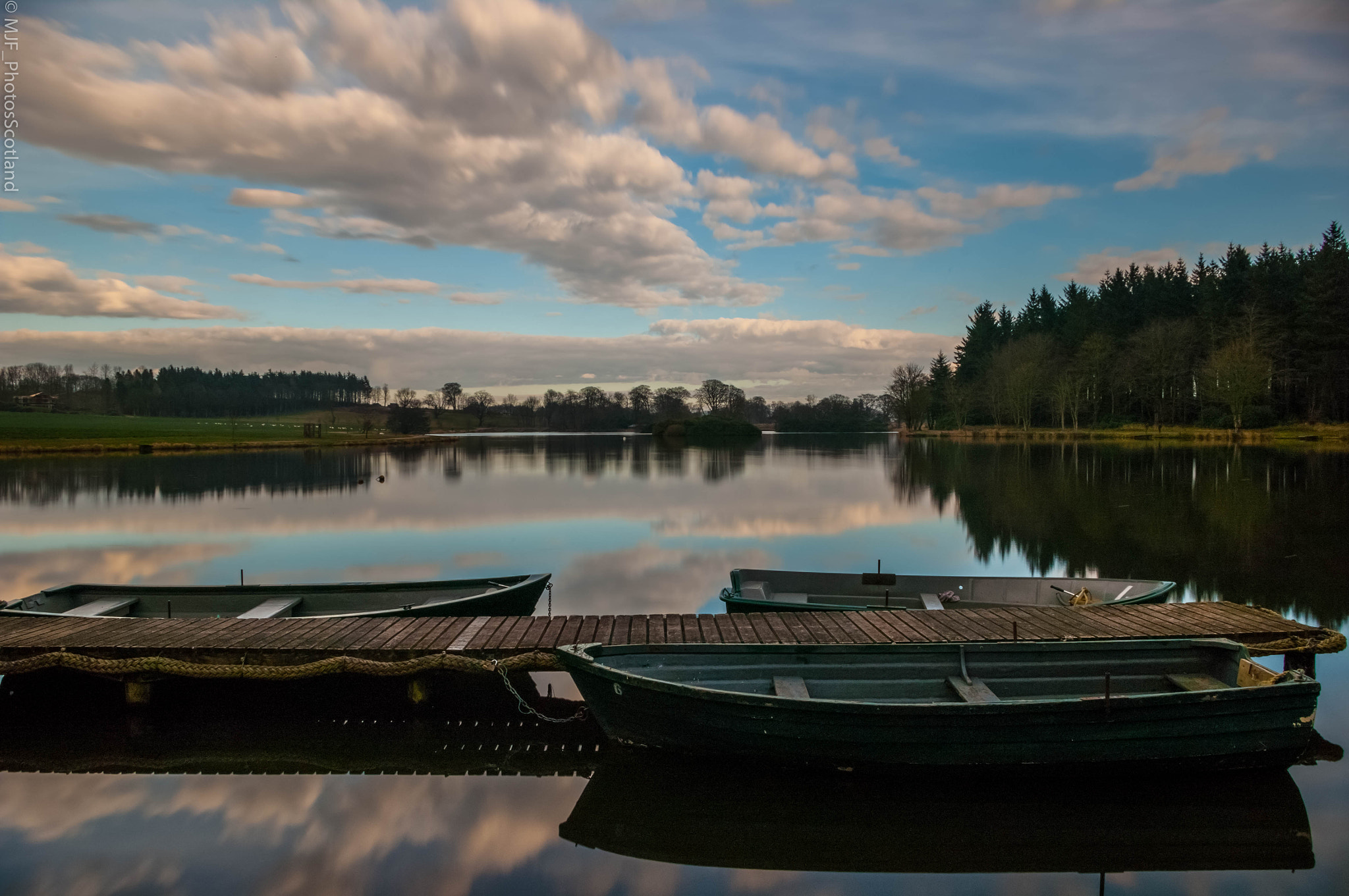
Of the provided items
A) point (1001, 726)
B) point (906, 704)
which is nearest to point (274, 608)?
point (906, 704)

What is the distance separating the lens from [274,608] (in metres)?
11.4

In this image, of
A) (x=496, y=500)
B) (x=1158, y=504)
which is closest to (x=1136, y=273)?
(x=1158, y=504)

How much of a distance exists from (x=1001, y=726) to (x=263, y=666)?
8.43 metres

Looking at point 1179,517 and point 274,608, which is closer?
point 274,608

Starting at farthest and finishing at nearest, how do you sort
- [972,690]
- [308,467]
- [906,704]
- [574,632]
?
[308,467] → [574,632] → [972,690] → [906,704]

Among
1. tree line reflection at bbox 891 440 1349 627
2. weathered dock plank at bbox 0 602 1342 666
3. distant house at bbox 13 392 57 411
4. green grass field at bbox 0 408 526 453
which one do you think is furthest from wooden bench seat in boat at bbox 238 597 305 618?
distant house at bbox 13 392 57 411

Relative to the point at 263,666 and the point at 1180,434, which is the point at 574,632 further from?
the point at 1180,434

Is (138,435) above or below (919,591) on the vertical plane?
above

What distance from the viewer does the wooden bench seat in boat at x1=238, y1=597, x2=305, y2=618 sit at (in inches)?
435

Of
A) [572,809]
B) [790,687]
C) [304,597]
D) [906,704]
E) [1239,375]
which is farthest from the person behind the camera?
[1239,375]

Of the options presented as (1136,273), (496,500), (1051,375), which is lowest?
(496,500)

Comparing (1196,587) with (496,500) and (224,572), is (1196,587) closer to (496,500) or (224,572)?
(224,572)

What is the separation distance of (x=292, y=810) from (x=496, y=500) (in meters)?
29.4

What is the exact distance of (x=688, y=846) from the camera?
658 cm
